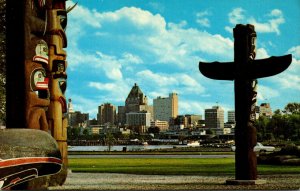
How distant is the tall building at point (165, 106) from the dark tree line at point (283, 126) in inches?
1028

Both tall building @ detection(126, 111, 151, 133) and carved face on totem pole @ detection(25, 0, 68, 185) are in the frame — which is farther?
tall building @ detection(126, 111, 151, 133)

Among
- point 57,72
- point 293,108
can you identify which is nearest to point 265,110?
point 293,108

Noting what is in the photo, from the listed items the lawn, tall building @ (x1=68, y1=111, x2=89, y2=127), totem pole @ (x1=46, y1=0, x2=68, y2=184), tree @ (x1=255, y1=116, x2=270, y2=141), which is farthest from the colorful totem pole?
tall building @ (x1=68, y1=111, x2=89, y2=127)

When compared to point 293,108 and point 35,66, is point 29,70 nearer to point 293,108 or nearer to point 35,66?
point 35,66

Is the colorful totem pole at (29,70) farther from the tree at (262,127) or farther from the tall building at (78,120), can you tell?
the tall building at (78,120)

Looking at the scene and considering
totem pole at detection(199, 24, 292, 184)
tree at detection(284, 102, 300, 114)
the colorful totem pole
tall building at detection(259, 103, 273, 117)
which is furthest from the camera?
tall building at detection(259, 103, 273, 117)

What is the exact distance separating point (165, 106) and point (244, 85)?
4771 inches

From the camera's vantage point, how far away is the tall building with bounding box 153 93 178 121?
412 ft

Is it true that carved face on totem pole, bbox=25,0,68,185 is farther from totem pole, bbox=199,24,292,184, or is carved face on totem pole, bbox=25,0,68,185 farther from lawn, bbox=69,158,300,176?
lawn, bbox=69,158,300,176

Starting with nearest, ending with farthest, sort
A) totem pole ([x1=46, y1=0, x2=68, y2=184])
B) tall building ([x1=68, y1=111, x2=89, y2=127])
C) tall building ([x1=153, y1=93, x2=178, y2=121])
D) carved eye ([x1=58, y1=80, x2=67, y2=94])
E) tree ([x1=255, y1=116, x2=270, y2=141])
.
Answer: totem pole ([x1=46, y1=0, x2=68, y2=184]), carved eye ([x1=58, y1=80, x2=67, y2=94]), tree ([x1=255, y1=116, x2=270, y2=141]), tall building ([x1=153, y1=93, x2=178, y2=121]), tall building ([x1=68, y1=111, x2=89, y2=127])

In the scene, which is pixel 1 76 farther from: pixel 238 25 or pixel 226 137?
pixel 226 137

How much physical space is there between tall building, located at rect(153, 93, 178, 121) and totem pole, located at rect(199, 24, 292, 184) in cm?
9870

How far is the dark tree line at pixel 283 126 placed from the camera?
8375 centimetres

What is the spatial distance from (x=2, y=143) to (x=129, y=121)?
149m
